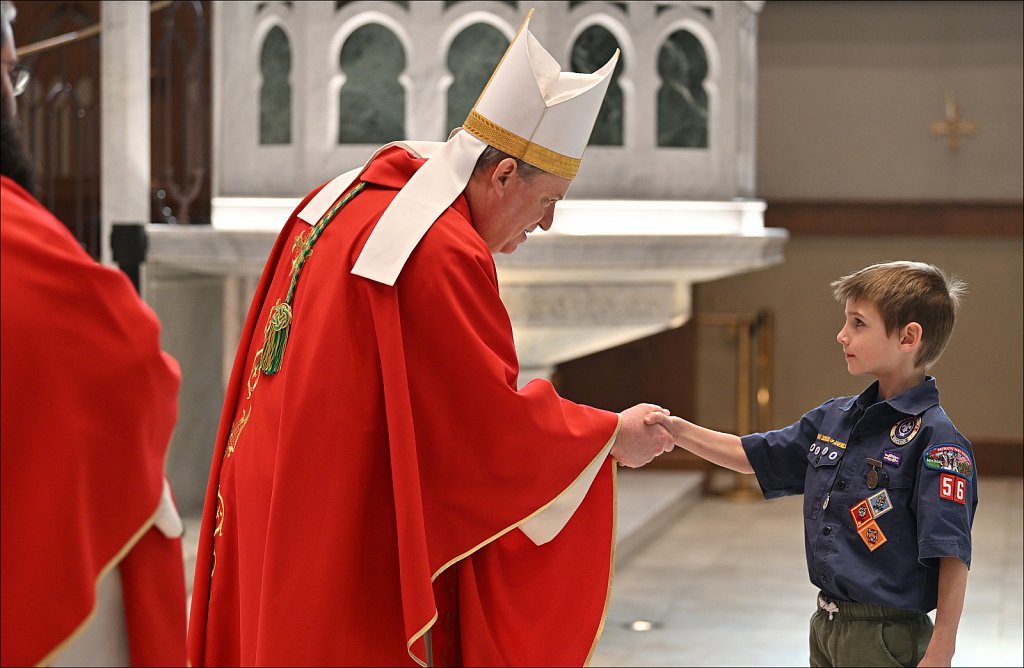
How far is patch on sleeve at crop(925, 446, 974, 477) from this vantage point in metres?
2.49

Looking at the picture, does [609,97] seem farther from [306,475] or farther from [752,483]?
[752,483]

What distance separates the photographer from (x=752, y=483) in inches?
318

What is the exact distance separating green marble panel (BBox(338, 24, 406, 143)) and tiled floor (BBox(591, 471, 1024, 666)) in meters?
1.84

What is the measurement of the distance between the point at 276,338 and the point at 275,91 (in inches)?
94.8

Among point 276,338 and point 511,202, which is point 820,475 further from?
point 276,338

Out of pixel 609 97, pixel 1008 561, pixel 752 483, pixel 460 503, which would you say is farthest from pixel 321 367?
→ pixel 752 483

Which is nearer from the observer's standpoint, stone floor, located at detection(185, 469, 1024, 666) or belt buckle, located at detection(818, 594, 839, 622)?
belt buckle, located at detection(818, 594, 839, 622)

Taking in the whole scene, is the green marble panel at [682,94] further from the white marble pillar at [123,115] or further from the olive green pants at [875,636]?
the olive green pants at [875,636]

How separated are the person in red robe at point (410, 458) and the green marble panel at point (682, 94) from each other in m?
2.15

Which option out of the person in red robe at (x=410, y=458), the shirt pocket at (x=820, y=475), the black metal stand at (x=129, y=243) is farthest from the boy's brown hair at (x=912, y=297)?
the black metal stand at (x=129, y=243)

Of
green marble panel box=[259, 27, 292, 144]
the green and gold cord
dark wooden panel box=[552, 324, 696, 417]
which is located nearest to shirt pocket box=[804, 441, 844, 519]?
the green and gold cord

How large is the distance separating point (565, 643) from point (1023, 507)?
5.47 meters

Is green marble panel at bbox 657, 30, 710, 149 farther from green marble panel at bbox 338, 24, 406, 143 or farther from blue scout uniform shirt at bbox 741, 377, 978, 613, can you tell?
blue scout uniform shirt at bbox 741, 377, 978, 613

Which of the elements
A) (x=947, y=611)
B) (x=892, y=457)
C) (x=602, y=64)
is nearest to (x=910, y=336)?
(x=892, y=457)
